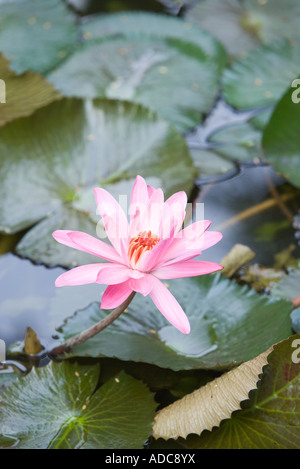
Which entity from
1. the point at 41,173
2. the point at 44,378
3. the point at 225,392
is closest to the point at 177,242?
the point at 225,392

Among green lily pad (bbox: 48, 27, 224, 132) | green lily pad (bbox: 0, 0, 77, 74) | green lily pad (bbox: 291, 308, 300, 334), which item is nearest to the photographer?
green lily pad (bbox: 291, 308, 300, 334)

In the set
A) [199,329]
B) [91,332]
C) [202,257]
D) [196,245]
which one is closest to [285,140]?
[202,257]

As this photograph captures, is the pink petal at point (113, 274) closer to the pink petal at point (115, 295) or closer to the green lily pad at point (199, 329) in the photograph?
the pink petal at point (115, 295)

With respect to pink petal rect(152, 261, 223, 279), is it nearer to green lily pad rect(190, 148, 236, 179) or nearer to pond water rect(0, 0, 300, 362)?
pond water rect(0, 0, 300, 362)

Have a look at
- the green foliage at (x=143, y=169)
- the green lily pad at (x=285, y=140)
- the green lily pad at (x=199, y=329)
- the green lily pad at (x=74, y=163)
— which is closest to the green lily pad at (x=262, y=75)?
the green foliage at (x=143, y=169)

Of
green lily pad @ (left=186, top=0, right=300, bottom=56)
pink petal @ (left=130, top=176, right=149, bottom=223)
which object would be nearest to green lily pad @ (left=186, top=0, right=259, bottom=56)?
green lily pad @ (left=186, top=0, right=300, bottom=56)

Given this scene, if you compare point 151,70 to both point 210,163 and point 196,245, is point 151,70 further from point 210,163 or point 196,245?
point 196,245

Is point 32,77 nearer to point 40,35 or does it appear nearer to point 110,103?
point 110,103
